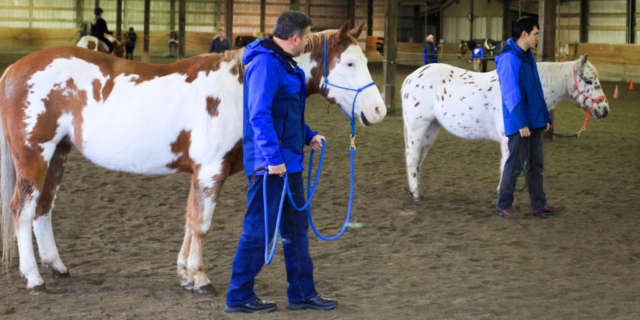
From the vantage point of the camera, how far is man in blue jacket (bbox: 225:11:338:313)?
9.93 feet

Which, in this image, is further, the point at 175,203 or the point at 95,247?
the point at 175,203

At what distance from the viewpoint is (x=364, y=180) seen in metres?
6.96

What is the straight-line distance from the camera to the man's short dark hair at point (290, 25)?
306 cm

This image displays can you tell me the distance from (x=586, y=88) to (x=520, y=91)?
1.30 meters

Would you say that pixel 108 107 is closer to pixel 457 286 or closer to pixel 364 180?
pixel 457 286

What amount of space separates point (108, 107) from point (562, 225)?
3686 mm

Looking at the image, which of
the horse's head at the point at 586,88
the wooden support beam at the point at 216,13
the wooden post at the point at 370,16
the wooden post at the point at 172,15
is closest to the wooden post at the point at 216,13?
the wooden support beam at the point at 216,13

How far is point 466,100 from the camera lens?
6.14 m

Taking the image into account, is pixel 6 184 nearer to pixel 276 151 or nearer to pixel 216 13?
pixel 276 151

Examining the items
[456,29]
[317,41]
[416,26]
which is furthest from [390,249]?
[416,26]

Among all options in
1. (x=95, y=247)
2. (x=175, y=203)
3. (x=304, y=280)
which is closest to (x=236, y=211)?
(x=175, y=203)

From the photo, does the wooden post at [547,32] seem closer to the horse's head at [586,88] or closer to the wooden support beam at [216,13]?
the horse's head at [586,88]

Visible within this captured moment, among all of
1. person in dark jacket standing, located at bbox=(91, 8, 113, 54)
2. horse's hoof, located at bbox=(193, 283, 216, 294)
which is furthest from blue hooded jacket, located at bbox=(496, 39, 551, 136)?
person in dark jacket standing, located at bbox=(91, 8, 113, 54)

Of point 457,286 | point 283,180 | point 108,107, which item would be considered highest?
point 108,107
